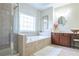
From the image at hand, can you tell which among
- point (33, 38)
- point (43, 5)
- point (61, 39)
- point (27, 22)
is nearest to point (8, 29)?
point (27, 22)

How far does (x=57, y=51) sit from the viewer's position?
1610mm

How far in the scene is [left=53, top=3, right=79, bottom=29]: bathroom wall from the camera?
62.5 inches

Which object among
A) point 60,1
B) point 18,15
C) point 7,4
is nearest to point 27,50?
point 18,15

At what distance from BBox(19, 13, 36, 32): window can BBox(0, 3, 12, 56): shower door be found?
0.17 m

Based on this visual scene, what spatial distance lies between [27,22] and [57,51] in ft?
2.10

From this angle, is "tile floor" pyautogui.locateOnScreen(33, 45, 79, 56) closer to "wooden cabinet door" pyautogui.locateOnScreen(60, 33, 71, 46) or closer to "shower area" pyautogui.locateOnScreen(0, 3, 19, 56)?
"wooden cabinet door" pyautogui.locateOnScreen(60, 33, 71, 46)

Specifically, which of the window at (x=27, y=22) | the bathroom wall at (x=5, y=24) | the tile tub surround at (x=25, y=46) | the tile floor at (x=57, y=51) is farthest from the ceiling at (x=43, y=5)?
the tile floor at (x=57, y=51)

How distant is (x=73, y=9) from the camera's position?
160cm

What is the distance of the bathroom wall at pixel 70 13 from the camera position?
159cm

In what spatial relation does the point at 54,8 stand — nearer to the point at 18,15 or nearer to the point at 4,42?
the point at 18,15

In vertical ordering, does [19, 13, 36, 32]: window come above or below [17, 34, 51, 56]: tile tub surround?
above

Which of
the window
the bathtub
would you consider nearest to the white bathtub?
the bathtub

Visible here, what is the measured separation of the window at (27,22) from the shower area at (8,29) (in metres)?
0.09

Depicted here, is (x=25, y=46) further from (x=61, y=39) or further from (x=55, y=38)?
(x=61, y=39)
